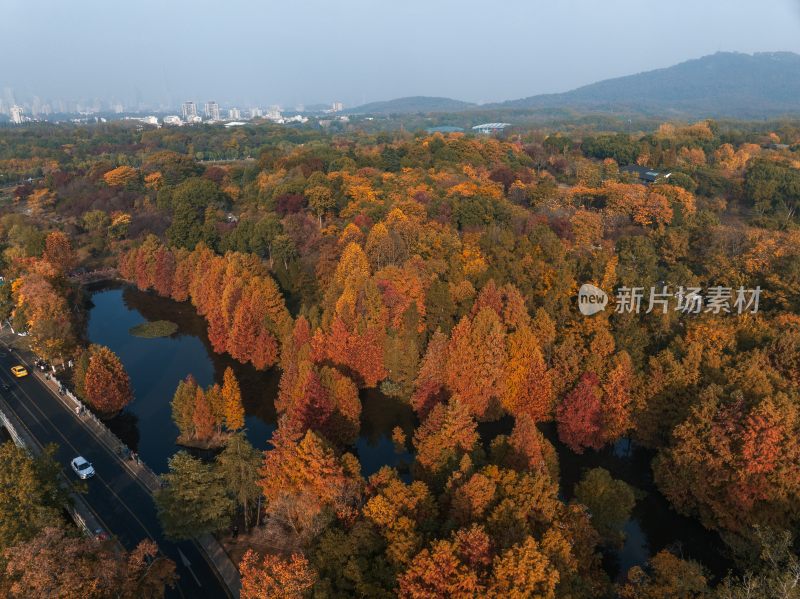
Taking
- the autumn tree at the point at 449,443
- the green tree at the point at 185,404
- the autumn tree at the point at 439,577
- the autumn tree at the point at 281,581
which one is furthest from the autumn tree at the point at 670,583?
the green tree at the point at 185,404

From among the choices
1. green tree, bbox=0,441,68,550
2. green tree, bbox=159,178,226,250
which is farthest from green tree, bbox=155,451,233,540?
green tree, bbox=159,178,226,250

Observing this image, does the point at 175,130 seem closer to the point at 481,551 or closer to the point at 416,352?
the point at 416,352

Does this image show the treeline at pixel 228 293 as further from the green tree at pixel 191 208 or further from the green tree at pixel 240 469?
the green tree at pixel 240 469

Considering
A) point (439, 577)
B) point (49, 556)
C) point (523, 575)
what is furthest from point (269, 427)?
point (523, 575)

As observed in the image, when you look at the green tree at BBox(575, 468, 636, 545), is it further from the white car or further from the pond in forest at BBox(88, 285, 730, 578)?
the white car

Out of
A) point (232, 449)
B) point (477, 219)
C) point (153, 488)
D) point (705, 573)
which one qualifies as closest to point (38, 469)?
point (153, 488)
